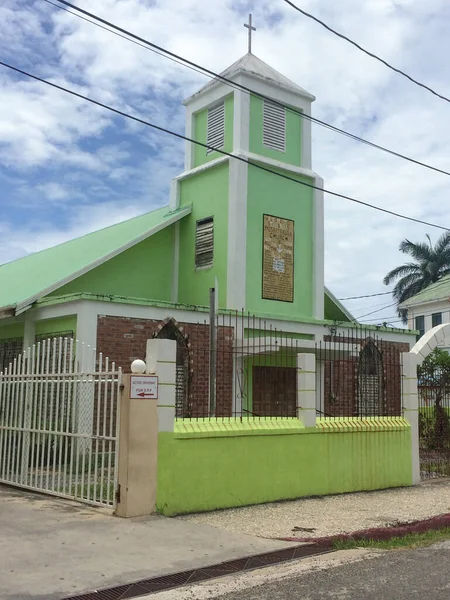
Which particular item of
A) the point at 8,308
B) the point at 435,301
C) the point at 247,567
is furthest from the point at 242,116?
the point at 435,301

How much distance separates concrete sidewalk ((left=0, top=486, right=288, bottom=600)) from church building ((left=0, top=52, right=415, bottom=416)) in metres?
→ 6.87

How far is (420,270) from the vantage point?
153ft

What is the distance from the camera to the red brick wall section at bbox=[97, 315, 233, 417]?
14.2m

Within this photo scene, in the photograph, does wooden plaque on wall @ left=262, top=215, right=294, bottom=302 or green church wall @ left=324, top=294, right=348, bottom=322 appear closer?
wooden plaque on wall @ left=262, top=215, right=294, bottom=302

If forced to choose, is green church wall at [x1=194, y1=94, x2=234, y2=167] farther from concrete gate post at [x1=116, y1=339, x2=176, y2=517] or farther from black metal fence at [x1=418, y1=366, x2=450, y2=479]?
concrete gate post at [x1=116, y1=339, x2=176, y2=517]

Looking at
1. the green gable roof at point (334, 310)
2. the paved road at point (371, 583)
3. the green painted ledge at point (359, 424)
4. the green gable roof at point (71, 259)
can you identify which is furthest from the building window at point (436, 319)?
the paved road at point (371, 583)

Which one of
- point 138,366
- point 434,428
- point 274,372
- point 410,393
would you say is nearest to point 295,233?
point 274,372

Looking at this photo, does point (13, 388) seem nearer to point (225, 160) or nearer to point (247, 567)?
point (247, 567)

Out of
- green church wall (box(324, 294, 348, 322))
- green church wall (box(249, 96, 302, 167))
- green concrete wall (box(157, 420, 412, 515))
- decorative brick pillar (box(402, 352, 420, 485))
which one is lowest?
green concrete wall (box(157, 420, 412, 515))

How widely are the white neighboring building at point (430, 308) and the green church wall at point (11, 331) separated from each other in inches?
914

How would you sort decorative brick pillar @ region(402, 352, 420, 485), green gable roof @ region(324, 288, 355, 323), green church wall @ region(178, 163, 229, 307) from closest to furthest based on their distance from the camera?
decorative brick pillar @ region(402, 352, 420, 485) < green church wall @ region(178, 163, 229, 307) < green gable roof @ region(324, 288, 355, 323)

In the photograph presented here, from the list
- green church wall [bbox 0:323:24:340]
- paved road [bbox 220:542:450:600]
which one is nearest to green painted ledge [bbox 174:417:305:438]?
paved road [bbox 220:542:450:600]

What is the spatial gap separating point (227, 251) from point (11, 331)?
18.8 feet

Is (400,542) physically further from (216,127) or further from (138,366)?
(216,127)
